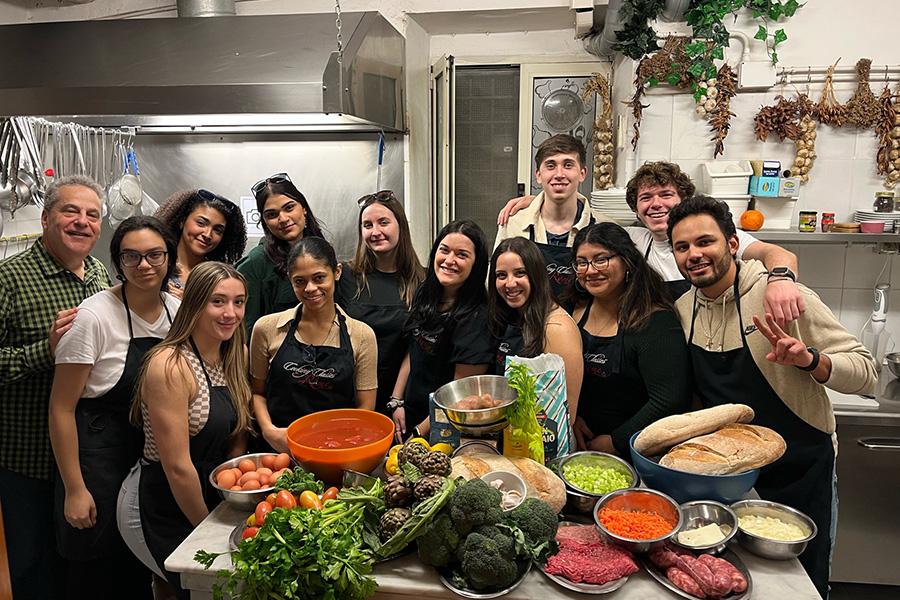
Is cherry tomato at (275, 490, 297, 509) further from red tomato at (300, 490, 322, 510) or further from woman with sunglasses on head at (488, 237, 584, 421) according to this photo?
woman with sunglasses on head at (488, 237, 584, 421)

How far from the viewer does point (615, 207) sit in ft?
11.3

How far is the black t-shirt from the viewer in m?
2.77

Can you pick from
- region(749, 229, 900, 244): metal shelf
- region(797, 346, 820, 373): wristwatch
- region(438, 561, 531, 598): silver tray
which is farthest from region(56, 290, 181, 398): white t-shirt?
region(749, 229, 900, 244): metal shelf

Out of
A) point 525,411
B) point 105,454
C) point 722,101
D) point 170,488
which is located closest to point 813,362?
point 525,411

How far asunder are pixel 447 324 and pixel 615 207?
140 centimetres

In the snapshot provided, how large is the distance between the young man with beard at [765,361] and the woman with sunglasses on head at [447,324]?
733 millimetres

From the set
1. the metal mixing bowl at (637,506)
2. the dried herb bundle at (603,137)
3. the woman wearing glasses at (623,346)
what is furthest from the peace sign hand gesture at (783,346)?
the dried herb bundle at (603,137)

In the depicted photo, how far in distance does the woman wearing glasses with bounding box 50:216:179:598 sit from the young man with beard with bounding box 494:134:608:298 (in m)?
1.39

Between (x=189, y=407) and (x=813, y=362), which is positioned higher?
(x=813, y=362)

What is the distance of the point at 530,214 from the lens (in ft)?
9.50

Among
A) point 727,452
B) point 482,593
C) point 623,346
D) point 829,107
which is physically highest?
point 829,107

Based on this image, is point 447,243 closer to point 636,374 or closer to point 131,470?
point 636,374

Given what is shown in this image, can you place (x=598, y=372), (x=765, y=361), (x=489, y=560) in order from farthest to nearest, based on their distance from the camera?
(x=598, y=372), (x=765, y=361), (x=489, y=560)

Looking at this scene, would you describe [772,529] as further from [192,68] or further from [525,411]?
[192,68]
